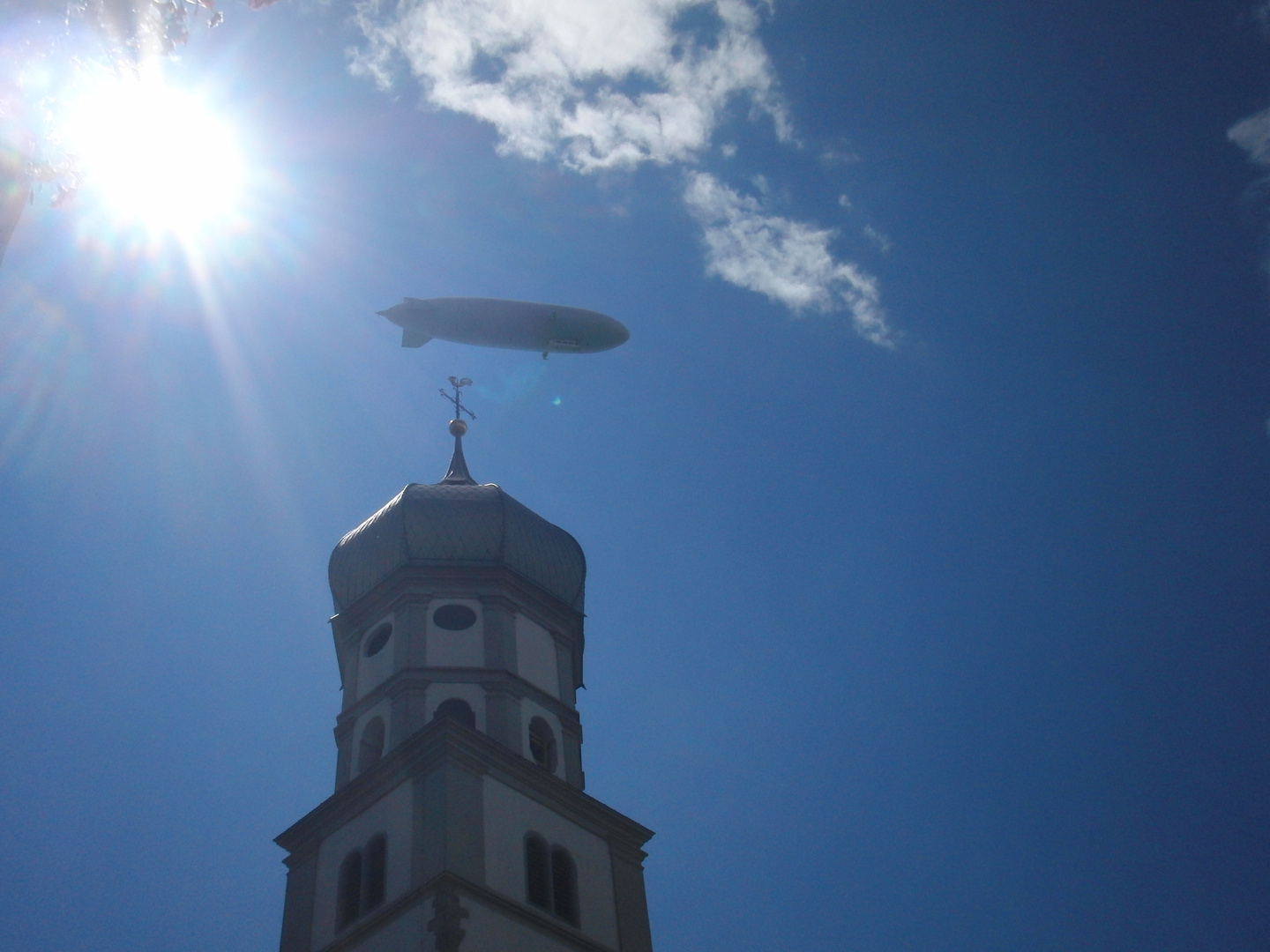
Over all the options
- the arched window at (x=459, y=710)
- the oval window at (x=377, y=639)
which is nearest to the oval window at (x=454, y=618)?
the oval window at (x=377, y=639)

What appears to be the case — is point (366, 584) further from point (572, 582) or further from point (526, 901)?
point (526, 901)

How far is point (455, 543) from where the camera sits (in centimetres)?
3509

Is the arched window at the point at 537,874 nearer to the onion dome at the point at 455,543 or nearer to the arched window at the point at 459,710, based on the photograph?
the arched window at the point at 459,710

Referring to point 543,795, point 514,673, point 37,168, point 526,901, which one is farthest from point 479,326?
point 37,168

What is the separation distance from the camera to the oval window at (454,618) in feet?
108

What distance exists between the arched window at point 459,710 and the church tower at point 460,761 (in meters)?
0.06

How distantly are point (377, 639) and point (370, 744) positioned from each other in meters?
3.20

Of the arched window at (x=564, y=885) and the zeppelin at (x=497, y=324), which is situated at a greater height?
the zeppelin at (x=497, y=324)

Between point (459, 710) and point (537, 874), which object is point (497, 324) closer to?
point (459, 710)

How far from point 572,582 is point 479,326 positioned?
764 centimetres

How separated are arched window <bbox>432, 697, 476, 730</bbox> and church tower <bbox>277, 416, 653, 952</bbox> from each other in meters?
0.06

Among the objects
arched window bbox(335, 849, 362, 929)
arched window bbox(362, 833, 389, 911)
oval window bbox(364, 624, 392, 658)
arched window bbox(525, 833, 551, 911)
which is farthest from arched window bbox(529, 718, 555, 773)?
arched window bbox(335, 849, 362, 929)

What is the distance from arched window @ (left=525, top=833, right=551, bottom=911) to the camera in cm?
2697

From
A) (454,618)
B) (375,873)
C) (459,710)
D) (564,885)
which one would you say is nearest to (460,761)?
(375,873)
